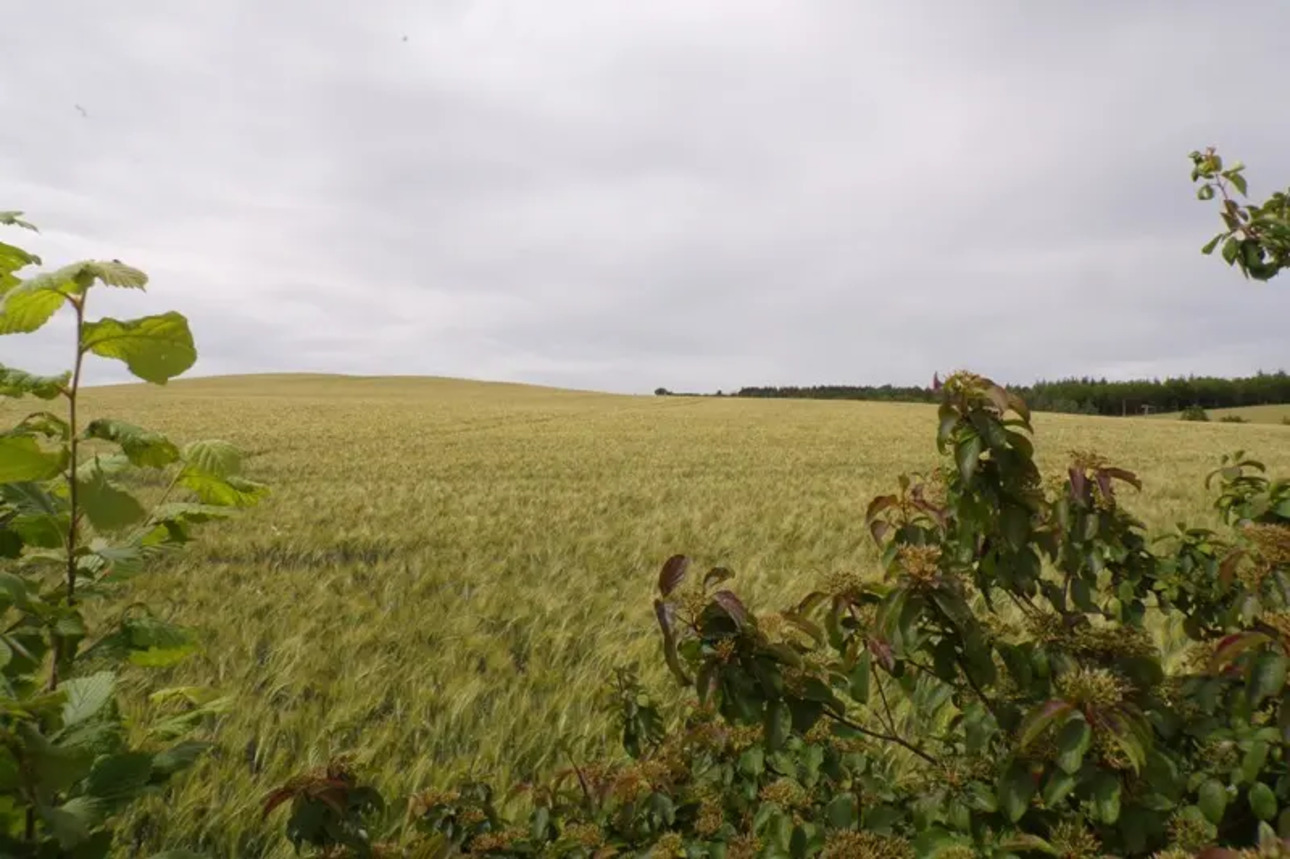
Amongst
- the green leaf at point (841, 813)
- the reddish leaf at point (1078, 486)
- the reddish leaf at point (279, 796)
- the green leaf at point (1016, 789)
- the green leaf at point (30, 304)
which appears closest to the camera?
the green leaf at point (30, 304)

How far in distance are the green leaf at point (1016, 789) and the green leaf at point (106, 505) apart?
1.49m

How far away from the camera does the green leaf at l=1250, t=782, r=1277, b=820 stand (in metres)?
1.45

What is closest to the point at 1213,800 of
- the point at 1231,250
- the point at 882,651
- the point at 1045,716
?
the point at 1045,716

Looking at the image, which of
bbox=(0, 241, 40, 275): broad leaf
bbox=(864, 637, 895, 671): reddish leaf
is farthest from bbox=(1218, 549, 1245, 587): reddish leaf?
bbox=(0, 241, 40, 275): broad leaf

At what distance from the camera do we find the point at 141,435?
3.72 feet

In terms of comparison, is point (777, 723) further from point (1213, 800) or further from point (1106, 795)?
point (1213, 800)

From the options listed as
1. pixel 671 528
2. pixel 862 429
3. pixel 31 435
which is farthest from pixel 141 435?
pixel 862 429

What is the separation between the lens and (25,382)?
3.61 feet

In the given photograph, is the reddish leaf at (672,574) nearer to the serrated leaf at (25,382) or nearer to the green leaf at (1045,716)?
the green leaf at (1045,716)

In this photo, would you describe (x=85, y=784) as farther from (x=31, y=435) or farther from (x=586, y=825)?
(x=586, y=825)

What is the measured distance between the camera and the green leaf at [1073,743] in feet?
3.98

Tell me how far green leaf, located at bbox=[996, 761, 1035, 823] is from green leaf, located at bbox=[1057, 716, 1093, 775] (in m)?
→ 0.11

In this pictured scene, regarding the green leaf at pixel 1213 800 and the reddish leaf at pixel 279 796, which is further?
the reddish leaf at pixel 279 796

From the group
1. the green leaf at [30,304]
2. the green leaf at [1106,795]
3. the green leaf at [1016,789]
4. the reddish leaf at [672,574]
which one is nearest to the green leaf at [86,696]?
the green leaf at [30,304]
